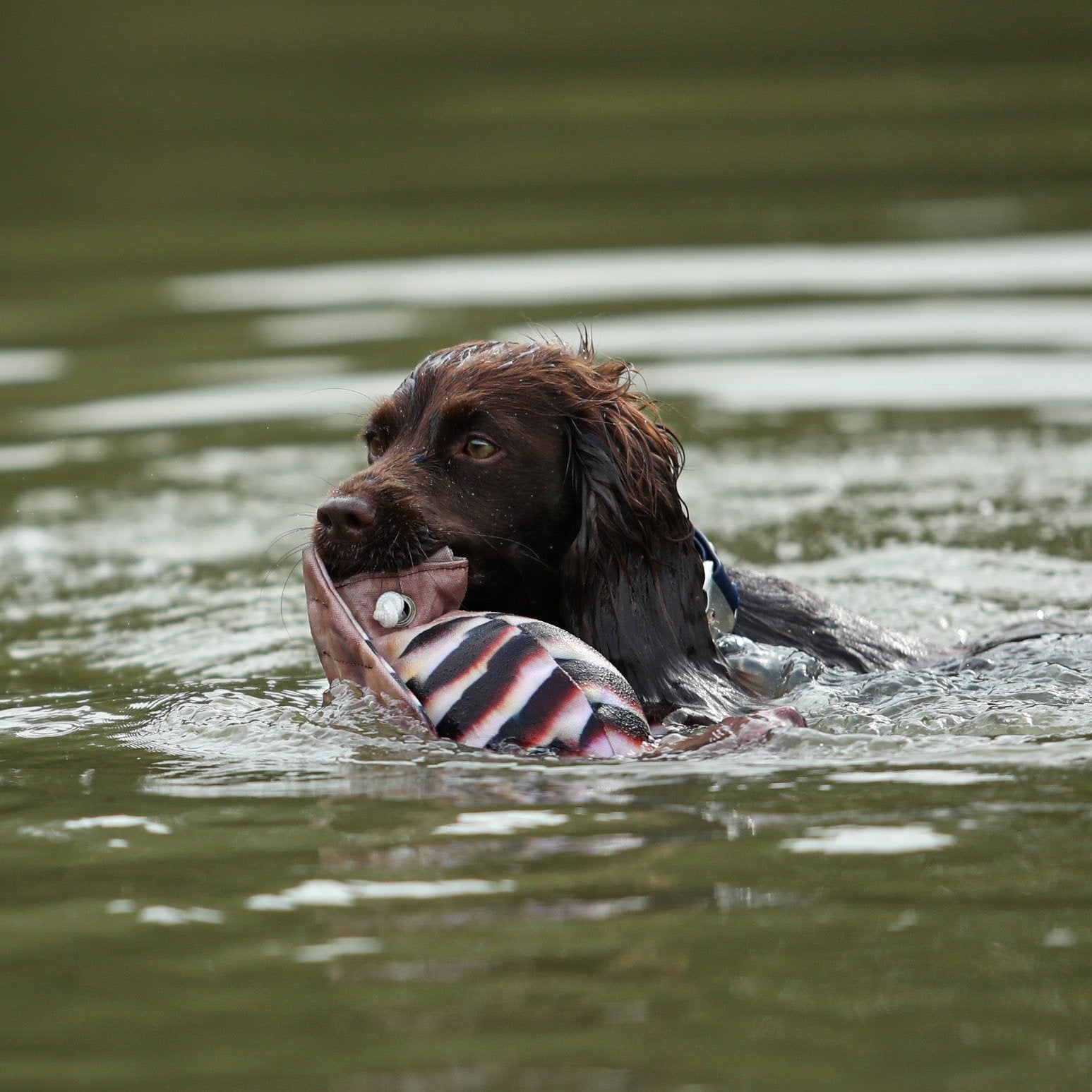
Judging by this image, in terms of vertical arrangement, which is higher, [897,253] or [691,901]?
[897,253]

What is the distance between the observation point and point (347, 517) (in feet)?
18.6

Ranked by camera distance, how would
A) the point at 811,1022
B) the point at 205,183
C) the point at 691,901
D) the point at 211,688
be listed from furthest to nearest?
the point at 205,183 < the point at 211,688 < the point at 691,901 < the point at 811,1022

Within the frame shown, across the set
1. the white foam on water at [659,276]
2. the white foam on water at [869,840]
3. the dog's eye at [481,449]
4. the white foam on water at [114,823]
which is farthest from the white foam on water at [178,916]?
the white foam on water at [659,276]

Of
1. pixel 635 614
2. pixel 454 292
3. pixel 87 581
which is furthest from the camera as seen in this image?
pixel 454 292

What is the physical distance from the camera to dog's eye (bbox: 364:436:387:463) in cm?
629

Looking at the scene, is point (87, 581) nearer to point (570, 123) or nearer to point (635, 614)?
point (635, 614)

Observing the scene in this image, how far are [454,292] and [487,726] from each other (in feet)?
29.1

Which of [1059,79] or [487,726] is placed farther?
[1059,79]

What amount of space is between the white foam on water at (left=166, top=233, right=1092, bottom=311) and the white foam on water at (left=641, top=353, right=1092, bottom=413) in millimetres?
1501

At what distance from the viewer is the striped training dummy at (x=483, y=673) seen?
208 inches

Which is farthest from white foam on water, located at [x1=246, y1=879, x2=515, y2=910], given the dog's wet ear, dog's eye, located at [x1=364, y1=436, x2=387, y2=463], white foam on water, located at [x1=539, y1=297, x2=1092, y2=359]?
white foam on water, located at [x1=539, y1=297, x2=1092, y2=359]

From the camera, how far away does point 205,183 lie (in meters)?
17.9

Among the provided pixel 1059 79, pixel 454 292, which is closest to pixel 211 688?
pixel 454 292

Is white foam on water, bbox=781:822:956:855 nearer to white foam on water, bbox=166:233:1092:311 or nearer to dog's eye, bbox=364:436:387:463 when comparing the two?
dog's eye, bbox=364:436:387:463
